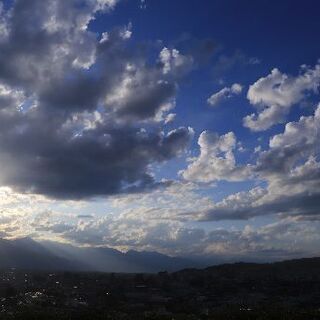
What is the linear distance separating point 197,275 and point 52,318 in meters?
94.3

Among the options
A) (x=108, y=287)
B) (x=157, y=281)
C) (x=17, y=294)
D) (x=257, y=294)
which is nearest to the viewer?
Answer: (x=17, y=294)

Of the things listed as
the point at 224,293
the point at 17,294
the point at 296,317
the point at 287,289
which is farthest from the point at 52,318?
the point at 287,289

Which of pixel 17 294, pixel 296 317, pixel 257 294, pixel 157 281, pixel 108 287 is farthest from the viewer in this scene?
pixel 157 281

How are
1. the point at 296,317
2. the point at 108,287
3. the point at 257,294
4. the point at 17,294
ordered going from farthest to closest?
1. the point at 108,287
2. the point at 257,294
3. the point at 17,294
4. the point at 296,317

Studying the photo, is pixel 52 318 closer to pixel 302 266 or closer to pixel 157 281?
pixel 157 281

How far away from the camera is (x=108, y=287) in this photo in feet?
465

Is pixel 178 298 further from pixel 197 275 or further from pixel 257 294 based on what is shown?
pixel 197 275

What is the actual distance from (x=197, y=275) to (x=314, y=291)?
131 ft

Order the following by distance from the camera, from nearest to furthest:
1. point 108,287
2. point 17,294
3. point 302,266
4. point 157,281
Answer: point 17,294, point 108,287, point 157,281, point 302,266

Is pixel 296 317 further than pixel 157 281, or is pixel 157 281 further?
pixel 157 281

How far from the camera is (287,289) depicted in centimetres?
13562

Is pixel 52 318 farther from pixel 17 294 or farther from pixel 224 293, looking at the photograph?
pixel 224 293

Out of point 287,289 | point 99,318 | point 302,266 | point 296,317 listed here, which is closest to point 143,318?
point 99,318

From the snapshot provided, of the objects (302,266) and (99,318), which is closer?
(99,318)
